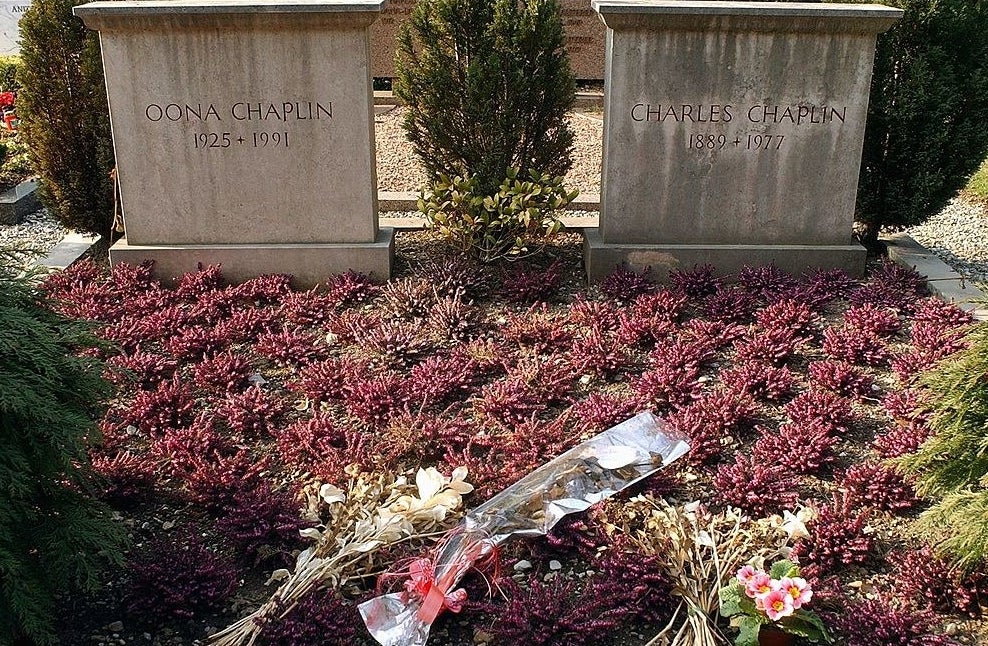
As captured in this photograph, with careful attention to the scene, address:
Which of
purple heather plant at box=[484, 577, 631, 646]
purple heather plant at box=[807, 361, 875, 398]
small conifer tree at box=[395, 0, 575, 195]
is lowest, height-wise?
purple heather plant at box=[484, 577, 631, 646]

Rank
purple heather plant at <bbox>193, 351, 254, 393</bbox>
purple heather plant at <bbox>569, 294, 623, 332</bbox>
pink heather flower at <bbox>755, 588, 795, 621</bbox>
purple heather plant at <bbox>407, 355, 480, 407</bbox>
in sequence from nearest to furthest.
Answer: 1. pink heather flower at <bbox>755, 588, 795, 621</bbox>
2. purple heather plant at <bbox>407, 355, 480, 407</bbox>
3. purple heather plant at <bbox>193, 351, 254, 393</bbox>
4. purple heather plant at <bbox>569, 294, 623, 332</bbox>

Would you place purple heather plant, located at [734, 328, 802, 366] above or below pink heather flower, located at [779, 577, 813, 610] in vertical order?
below

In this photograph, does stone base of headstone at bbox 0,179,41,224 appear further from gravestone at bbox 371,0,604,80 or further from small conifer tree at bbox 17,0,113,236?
gravestone at bbox 371,0,604,80

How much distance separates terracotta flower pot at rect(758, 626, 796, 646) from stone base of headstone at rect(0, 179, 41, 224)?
674 centimetres

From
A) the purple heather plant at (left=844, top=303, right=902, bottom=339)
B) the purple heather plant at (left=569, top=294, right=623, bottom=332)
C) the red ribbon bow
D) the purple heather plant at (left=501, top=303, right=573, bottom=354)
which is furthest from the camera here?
the purple heather plant at (left=569, top=294, right=623, bottom=332)

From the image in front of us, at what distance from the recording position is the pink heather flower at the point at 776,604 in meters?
2.93

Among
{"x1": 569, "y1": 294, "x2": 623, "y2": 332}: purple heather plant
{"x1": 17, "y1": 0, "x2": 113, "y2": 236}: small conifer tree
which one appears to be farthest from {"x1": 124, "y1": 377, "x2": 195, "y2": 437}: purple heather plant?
{"x1": 17, "y1": 0, "x2": 113, "y2": 236}: small conifer tree

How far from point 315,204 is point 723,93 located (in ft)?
8.55

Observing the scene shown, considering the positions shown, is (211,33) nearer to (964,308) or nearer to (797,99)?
(797,99)

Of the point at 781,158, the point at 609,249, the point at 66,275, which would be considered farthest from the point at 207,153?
the point at 781,158

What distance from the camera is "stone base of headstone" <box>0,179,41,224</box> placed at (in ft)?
25.8

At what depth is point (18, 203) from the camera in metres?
7.96

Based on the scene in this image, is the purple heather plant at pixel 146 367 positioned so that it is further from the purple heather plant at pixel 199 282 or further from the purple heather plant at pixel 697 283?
the purple heather plant at pixel 697 283

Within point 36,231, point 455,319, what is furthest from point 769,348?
point 36,231
